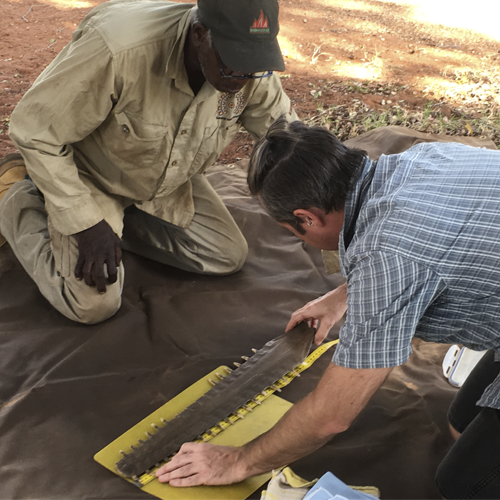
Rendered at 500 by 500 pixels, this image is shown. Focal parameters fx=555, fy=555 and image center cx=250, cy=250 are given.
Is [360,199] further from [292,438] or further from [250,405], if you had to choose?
[250,405]

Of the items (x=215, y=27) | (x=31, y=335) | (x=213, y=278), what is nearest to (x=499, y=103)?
(x=213, y=278)

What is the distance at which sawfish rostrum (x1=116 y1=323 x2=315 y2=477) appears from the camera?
198 centimetres

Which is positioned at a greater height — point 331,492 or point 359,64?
point 359,64

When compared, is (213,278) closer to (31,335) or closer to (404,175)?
(31,335)

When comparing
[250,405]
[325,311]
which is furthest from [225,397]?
[325,311]

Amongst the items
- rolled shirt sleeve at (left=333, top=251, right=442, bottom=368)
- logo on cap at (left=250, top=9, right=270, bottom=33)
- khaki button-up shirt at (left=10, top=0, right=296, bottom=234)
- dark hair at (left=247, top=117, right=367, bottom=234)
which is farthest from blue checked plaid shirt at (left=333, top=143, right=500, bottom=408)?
khaki button-up shirt at (left=10, top=0, right=296, bottom=234)

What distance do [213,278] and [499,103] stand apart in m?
A: 3.53

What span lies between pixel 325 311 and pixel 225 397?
0.55 m

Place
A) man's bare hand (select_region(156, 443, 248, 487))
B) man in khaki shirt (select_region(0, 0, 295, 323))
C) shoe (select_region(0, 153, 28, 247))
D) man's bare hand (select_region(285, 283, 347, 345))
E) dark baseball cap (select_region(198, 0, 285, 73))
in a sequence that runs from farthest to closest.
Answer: shoe (select_region(0, 153, 28, 247))
man's bare hand (select_region(285, 283, 347, 345))
man in khaki shirt (select_region(0, 0, 295, 323))
dark baseball cap (select_region(198, 0, 285, 73))
man's bare hand (select_region(156, 443, 248, 487))

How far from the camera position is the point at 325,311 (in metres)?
2.38

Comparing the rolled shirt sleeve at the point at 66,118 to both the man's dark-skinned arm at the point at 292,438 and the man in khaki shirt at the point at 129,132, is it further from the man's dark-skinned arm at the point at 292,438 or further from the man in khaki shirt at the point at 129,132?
the man's dark-skinned arm at the point at 292,438

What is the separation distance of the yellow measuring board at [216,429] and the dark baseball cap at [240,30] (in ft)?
4.16

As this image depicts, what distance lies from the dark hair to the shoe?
5.71 ft

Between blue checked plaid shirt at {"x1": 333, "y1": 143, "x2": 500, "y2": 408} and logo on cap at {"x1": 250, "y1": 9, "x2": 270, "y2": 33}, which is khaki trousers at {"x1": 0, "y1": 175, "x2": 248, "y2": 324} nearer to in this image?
logo on cap at {"x1": 250, "y1": 9, "x2": 270, "y2": 33}
